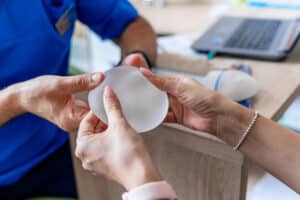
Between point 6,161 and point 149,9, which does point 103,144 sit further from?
point 149,9

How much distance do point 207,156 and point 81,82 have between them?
27cm

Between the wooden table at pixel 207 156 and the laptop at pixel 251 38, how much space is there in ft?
0.09

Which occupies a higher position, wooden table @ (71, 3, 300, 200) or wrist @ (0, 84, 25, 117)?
wrist @ (0, 84, 25, 117)

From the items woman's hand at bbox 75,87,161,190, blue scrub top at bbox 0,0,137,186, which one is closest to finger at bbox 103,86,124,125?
woman's hand at bbox 75,87,161,190

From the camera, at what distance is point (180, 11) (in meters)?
1.72

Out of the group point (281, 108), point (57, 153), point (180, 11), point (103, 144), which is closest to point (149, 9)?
point (180, 11)

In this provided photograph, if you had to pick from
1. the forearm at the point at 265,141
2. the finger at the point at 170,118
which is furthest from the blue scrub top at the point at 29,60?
the forearm at the point at 265,141

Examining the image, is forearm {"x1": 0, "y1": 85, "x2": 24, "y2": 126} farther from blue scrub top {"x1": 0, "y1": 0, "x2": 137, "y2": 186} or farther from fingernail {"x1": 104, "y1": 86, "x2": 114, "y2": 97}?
fingernail {"x1": 104, "y1": 86, "x2": 114, "y2": 97}

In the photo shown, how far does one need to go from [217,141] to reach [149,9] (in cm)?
107

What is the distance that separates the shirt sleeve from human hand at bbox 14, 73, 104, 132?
376 mm

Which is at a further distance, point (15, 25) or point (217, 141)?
point (15, 25)

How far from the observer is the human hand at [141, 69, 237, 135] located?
786mm

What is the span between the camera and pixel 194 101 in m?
0.79

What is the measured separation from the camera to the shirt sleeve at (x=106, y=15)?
117 cm
